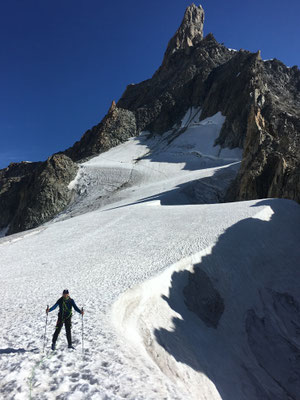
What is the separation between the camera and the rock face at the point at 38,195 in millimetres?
51562

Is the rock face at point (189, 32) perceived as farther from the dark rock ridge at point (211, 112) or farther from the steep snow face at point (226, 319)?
the steep snow face at point (226, 319)

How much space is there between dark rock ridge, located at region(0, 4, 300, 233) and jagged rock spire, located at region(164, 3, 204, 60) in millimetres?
360

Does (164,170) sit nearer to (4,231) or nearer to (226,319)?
(4,231)

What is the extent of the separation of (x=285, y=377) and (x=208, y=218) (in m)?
10.8

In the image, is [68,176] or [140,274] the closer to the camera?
[140,274]

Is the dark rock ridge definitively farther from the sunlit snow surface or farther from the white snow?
the sunlit snow surface

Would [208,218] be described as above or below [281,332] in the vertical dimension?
above

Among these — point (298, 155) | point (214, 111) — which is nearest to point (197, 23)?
point (214, 111)

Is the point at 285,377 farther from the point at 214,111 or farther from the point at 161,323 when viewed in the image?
the point at 214,111

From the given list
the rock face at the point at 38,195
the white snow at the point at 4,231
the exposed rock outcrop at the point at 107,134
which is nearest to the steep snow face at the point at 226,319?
the rock face at the point at 38,195

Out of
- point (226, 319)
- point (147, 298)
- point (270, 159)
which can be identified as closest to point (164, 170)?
point (270, 159)

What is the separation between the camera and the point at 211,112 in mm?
75750

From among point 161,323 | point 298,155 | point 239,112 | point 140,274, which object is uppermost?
point 239,112

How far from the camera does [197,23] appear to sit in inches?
4567
